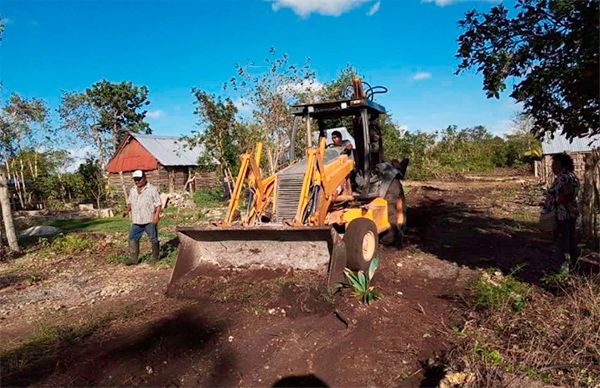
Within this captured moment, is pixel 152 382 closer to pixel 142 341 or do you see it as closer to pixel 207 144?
pixel 142 341

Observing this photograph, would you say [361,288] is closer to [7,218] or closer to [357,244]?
[357,244]

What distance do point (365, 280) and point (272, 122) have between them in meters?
13.9

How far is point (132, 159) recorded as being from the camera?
30719mm

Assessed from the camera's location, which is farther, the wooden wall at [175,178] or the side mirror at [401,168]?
the wooden wall at [175,178]

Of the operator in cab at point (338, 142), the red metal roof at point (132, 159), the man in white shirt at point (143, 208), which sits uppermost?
the red metal roof at point (132, 159)

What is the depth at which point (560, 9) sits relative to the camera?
13.6 feet

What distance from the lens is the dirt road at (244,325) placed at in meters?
3.66

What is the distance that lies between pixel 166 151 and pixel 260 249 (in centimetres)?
2655

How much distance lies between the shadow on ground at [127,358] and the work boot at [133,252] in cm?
336

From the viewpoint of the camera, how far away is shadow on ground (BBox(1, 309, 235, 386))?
3607 millimetres

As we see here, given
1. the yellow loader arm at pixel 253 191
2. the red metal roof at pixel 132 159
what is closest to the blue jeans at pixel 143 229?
the yellow loader arm at pixel 253 191

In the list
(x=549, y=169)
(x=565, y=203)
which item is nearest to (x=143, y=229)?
(x=565, y=203)

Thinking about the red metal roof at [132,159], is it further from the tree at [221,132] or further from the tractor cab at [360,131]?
the tractor cab at [360,131]

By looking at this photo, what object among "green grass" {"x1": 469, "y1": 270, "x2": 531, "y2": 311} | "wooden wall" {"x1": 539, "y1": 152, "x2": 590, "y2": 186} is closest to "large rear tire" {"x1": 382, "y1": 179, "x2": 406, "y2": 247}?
"green grass" {"x1": 469, "y1": 270, "x2": 531, "y2": 311}
